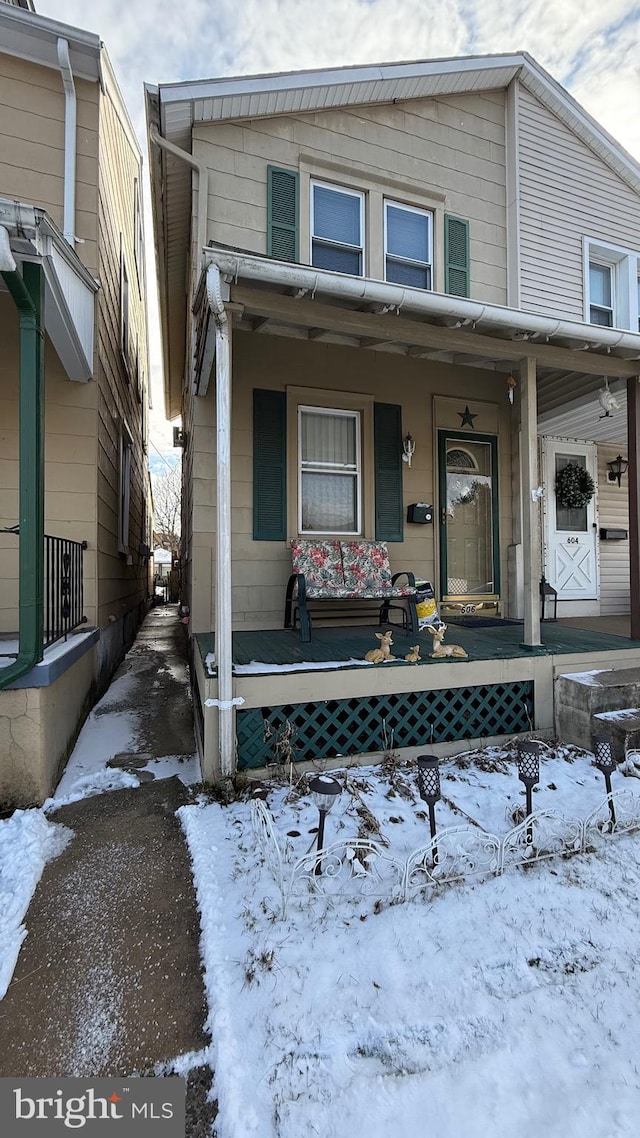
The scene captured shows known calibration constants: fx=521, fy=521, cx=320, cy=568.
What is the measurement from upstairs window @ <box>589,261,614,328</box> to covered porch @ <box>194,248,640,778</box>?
219 cm

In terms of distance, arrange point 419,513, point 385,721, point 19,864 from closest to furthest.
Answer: point 19,864
point 385,721
point 419,513

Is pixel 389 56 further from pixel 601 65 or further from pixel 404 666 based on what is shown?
pixel 404 666

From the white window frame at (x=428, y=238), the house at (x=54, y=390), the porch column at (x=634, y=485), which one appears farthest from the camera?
the white window frame at (x=428, y=238)

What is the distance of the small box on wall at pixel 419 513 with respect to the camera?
18.0 feet

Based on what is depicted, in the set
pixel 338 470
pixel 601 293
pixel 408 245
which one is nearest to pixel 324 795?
pixel 338 470

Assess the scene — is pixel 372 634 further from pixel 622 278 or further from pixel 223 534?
pixel 622 278

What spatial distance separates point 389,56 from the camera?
20.1 ft

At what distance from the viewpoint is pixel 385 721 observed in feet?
11.1

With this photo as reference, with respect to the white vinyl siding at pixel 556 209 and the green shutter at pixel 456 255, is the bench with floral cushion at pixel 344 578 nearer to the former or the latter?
the green shutter at pixel 456 255

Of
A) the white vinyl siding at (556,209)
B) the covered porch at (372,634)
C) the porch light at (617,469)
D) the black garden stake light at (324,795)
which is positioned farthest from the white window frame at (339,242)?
the black garden stake light at (324,795)

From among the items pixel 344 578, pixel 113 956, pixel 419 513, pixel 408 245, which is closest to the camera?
pixel 113 956

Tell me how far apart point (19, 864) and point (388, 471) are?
14.4ft

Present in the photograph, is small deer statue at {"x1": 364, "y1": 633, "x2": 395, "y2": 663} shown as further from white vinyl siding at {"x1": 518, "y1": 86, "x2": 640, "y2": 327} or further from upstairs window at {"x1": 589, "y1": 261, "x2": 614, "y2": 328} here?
upstairs window at {"x1": 589, "y1": 261, "x2": 614, "y2": 328}

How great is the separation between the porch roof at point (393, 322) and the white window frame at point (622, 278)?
247 cm
